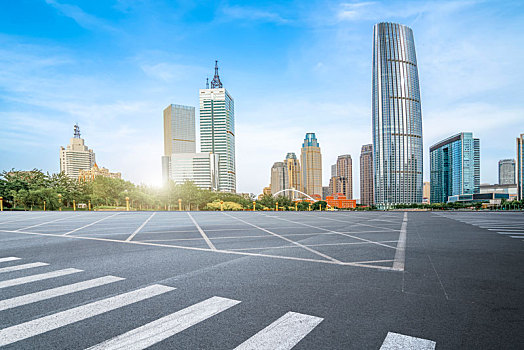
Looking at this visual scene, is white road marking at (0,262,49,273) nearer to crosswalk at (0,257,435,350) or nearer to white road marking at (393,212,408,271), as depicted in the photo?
crosswalk at (0,257,435,350)

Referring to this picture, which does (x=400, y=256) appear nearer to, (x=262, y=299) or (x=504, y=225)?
(x=262, y=299)

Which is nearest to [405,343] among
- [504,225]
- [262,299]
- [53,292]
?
[262,299]

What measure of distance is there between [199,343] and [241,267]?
2.96 m

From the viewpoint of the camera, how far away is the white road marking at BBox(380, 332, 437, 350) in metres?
2.63

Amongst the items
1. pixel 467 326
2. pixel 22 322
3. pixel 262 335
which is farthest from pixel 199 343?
pixel 467 326

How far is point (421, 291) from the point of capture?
4.23 m

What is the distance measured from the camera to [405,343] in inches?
107

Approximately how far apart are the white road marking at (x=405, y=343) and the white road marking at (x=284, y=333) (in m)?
0.72

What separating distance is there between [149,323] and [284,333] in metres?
1.50

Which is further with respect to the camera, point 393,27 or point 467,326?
point 393,27

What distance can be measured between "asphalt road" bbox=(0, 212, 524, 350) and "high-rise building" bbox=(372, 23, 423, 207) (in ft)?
582

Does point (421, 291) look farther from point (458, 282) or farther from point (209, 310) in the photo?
point (209, 310)

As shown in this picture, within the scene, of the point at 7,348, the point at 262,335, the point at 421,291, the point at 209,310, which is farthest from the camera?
the point at 421,291

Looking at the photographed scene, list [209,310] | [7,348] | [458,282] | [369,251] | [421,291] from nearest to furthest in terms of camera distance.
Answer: [7,348], [209,310], [421,291], [458,282], [369,251]
